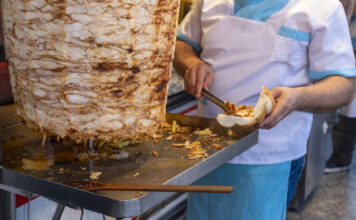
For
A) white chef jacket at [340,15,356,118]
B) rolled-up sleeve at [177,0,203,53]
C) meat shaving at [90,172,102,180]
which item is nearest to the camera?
meat shaving at [90,172,102,180]

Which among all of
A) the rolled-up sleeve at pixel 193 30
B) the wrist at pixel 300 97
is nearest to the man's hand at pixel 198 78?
the rolled-up sleeve at pixel 193 30

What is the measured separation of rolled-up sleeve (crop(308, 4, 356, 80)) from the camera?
142 centimetres

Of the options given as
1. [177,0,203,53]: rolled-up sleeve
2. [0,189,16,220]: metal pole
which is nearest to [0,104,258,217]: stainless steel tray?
[0,189,16,220]: metal pole

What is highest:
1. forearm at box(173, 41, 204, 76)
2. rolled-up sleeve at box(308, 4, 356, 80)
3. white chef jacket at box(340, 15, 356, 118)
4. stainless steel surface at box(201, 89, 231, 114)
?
rolled-up sleeve at box(308, 4, 356, 80)

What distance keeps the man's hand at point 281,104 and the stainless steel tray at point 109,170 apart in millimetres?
52

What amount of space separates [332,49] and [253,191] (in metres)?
0.57

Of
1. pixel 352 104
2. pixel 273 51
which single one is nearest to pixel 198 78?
pixel 273 51

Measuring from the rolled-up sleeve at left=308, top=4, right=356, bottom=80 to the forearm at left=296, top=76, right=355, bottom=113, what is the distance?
3cm

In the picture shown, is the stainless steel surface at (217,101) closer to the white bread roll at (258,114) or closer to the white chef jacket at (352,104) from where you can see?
the white bread roll at (258,114)

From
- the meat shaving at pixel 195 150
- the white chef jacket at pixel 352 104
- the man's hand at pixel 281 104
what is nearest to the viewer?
the meat shaving at pixel 195 150

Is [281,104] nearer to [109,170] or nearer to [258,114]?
[258,114]

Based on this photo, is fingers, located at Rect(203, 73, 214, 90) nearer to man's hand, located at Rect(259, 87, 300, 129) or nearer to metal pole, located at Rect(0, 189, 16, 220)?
man's hand, located at Rect(259, 87, 300, 129)

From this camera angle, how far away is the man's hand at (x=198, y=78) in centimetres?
145

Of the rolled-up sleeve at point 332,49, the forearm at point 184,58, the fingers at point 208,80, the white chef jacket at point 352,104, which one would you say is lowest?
the white chef jacket at point 352,104
